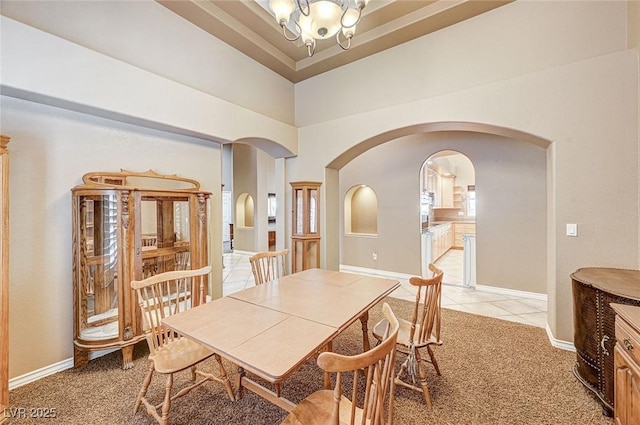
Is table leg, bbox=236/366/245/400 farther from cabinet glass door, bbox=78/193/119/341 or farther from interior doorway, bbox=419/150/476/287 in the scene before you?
interior doorway, bbox=419/150/476/287

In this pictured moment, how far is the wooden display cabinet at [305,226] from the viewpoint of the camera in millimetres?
4172

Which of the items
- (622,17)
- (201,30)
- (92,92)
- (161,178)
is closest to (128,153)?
(161,178)

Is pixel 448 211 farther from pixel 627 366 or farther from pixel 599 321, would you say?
pixel 627 366

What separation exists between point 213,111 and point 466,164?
965 centimetres

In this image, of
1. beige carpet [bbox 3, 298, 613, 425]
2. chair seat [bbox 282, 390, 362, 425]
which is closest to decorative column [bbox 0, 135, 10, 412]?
beige carpet [bbox 3, 298, 613, 425]

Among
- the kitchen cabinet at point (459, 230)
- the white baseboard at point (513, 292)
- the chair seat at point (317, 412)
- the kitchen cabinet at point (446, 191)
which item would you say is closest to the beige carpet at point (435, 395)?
the chair seat at point (317, 412)

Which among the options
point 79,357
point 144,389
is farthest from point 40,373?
point 144,389

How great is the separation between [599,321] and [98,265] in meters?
4.10

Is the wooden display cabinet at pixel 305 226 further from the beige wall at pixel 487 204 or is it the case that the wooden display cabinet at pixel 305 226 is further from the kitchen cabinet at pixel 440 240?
the kitchen cabinet at pixel 440 240

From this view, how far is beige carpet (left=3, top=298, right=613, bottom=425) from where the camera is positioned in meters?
1.77

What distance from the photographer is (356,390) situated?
3.03 feet

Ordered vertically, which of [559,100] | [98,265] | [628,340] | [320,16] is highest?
[320,16]

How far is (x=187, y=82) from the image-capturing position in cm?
308

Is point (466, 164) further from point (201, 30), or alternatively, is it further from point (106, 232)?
point (106, 232)
